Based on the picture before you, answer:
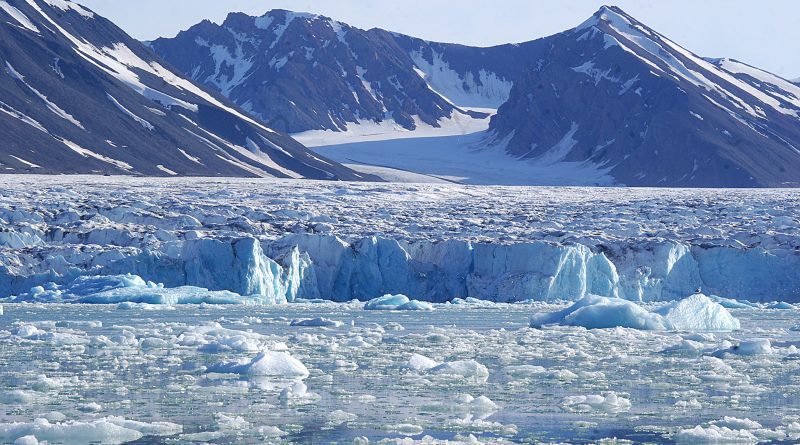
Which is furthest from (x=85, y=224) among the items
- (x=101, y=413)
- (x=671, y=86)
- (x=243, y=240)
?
(x=671, y=86)

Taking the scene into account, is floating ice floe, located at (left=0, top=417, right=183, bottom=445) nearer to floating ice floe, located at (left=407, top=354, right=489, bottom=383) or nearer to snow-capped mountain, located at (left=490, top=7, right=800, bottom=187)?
floating ice floe, located at (left=407, top=354, right=489, bottom=383)

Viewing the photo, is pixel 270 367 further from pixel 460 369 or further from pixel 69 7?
pixel 69 7

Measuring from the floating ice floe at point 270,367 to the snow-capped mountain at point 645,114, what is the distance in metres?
118

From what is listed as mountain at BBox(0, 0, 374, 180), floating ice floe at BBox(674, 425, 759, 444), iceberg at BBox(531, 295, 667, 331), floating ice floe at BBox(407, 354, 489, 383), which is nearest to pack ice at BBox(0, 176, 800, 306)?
iceberg at BBox(531, 295, 667, 331)

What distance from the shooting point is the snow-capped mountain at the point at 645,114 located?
135 m

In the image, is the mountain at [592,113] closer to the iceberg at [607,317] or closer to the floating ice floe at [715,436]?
the iceberg at [607,317]

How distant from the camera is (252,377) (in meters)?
14.2

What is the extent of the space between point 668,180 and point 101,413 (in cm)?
12780

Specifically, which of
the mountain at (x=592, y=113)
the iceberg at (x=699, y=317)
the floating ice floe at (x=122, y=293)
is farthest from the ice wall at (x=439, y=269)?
the mountain at (x=592, y=113)

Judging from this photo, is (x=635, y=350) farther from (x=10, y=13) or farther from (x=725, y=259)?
(x=10, y=13)

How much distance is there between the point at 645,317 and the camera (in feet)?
69.5

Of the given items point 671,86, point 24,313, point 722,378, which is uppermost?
point 671,86

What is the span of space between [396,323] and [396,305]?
15.9 ft

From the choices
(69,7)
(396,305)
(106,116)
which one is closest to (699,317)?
(396,305)
